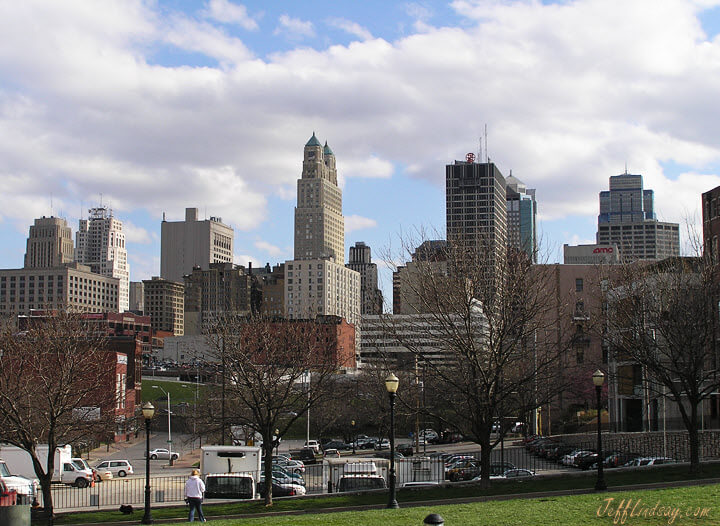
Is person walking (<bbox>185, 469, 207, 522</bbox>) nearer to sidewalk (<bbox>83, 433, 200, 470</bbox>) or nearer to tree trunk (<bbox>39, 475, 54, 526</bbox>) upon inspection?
tree trunk (<bbox>39, 475, 54, 526</bbox>)

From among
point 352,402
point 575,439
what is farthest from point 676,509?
point 352,402

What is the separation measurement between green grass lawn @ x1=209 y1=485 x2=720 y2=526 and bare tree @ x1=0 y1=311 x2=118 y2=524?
11918 mm

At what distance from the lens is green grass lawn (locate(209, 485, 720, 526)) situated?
2034 centimetres

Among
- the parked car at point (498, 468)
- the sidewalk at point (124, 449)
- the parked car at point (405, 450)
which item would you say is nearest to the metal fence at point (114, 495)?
the parked car at point (498, 468)

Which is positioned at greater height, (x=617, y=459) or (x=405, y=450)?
(x=617, y=459)

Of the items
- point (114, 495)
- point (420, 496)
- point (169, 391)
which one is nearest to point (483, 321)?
point (420, 496)

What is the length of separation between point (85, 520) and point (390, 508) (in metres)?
11.9

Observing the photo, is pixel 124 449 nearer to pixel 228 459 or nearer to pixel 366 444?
pixel 366 444

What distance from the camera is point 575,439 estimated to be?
65.6 m

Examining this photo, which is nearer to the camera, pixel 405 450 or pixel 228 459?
pixel 228 459

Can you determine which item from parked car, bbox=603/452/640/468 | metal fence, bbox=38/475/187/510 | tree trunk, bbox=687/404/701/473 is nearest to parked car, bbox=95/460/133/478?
metal fence, bbox=38/475/187/510

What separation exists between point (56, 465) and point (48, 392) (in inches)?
897

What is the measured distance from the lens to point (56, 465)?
53.2m

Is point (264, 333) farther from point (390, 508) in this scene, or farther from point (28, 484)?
point (390, 508)
